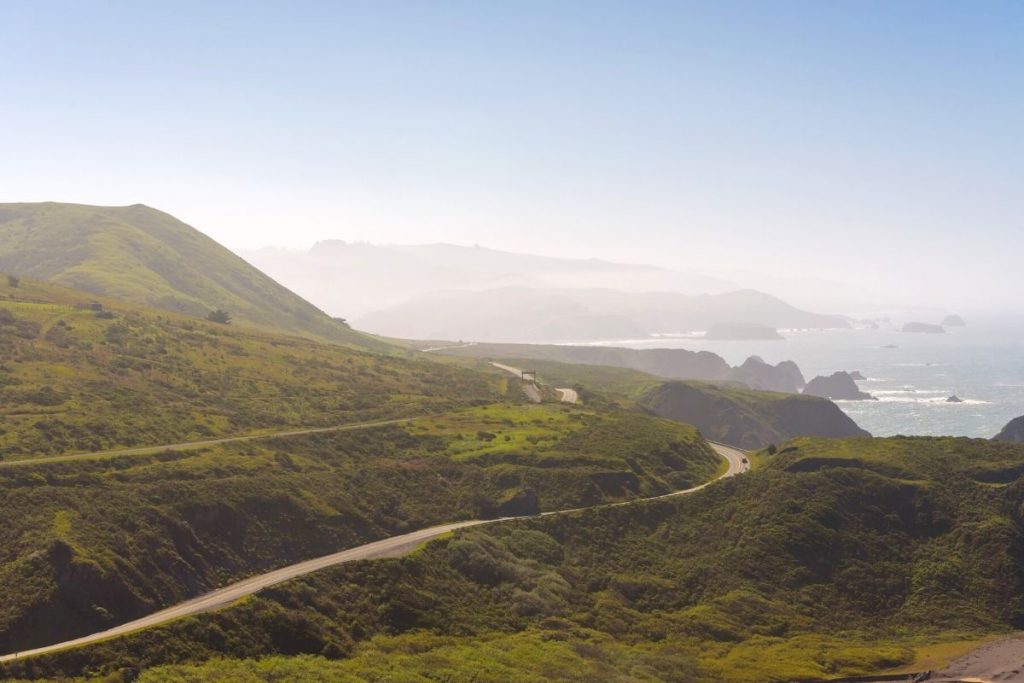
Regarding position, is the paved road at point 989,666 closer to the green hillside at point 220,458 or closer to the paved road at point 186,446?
the green hillside at point 220,458

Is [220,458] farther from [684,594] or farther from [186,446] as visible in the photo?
[684,594]

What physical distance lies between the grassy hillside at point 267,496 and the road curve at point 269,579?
4.71 feet

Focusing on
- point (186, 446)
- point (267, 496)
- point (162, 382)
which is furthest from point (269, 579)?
point (162, 382)

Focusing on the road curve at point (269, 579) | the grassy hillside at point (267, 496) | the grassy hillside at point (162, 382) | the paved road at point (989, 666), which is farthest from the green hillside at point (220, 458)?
the paved road at point (989, 666)

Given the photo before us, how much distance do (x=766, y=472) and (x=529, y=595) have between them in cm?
5286

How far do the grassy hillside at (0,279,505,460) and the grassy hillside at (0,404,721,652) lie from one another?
10.1 metres

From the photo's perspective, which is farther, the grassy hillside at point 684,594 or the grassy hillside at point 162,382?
the grassy hillside at point 162,382

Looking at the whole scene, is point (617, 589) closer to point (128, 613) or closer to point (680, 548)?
point (680, 548)

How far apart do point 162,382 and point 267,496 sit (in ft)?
179

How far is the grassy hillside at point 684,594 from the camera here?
67.8 m

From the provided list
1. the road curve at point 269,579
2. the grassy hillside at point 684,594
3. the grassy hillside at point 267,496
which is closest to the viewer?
the road curve at point 269,579

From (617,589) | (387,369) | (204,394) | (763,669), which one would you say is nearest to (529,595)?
(617,589)

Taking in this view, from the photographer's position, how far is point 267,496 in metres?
93.4

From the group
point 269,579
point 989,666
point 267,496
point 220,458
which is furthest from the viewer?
point 220,458
